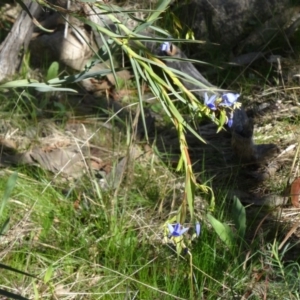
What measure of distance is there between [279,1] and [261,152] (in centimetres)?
139

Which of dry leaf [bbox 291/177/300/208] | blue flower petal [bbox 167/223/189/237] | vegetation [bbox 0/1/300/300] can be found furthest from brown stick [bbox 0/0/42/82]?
blue flower petal [bbox 167/223/189/237]

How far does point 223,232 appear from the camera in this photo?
2689 millimetres

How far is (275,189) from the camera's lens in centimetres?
323

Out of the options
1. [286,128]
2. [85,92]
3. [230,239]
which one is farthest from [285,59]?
[230,239]

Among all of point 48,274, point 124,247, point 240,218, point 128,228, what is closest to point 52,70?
point 128,228

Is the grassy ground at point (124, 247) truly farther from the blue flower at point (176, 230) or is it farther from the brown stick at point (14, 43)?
the brown stick at point (14, 43)

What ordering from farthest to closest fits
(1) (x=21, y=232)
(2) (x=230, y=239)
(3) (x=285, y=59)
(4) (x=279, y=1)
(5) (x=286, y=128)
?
(4) (x=279, y=1)
(3) (x=285, y=59)
(5) (x=286, y=128)
(1) (x=21, y=232)
(2) (x=230, y=239)

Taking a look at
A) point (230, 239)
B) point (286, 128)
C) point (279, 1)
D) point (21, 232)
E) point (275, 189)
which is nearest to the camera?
point (230, 239)

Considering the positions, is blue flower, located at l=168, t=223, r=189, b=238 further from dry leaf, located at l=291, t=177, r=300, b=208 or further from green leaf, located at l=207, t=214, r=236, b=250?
dry leaf, located at l=291, t=177, r=300, b=208

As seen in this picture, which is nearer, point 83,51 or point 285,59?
point 285,59

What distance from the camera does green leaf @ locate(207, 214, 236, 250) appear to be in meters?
2.69

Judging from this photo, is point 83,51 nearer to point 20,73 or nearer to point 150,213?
point 20,73

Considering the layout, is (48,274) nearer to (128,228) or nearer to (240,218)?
(128,228)

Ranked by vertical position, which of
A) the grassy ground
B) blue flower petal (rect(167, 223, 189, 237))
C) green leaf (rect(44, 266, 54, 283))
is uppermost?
blue flower petal (rect(167, 223, 189, 237))
